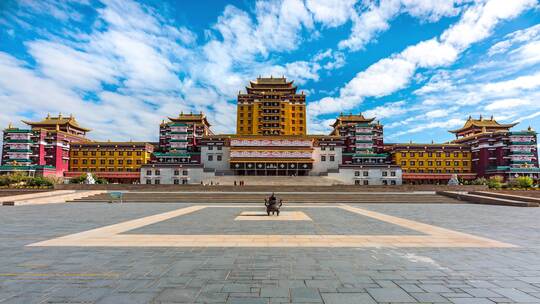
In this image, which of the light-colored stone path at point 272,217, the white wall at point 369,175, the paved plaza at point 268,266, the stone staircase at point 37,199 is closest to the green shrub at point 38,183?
the stone staircase at point 37,199

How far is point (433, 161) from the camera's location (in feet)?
205

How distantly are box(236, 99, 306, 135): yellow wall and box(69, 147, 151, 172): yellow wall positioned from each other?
958 inches

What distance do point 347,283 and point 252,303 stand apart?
5.56ft

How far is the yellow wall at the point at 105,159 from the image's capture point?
200 feet

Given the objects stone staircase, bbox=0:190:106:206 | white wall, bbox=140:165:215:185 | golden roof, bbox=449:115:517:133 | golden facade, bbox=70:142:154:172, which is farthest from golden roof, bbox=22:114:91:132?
golden roof, bbox=449:115:517:133

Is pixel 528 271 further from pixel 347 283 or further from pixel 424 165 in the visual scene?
pixel 424 165

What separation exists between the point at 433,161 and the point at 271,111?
38.1 meters

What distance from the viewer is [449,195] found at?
89.2ft

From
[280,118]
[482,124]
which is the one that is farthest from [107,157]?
[482,124]

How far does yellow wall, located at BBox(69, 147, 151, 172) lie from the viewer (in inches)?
2403

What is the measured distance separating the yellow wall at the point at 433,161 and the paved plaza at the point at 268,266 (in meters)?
57.2

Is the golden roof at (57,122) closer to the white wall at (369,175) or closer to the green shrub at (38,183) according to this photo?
the green shrub at (38,183)

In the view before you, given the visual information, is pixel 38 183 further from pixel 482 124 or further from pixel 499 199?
pixel 482 124

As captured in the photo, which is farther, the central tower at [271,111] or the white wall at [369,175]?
the central tower at [271,111]
